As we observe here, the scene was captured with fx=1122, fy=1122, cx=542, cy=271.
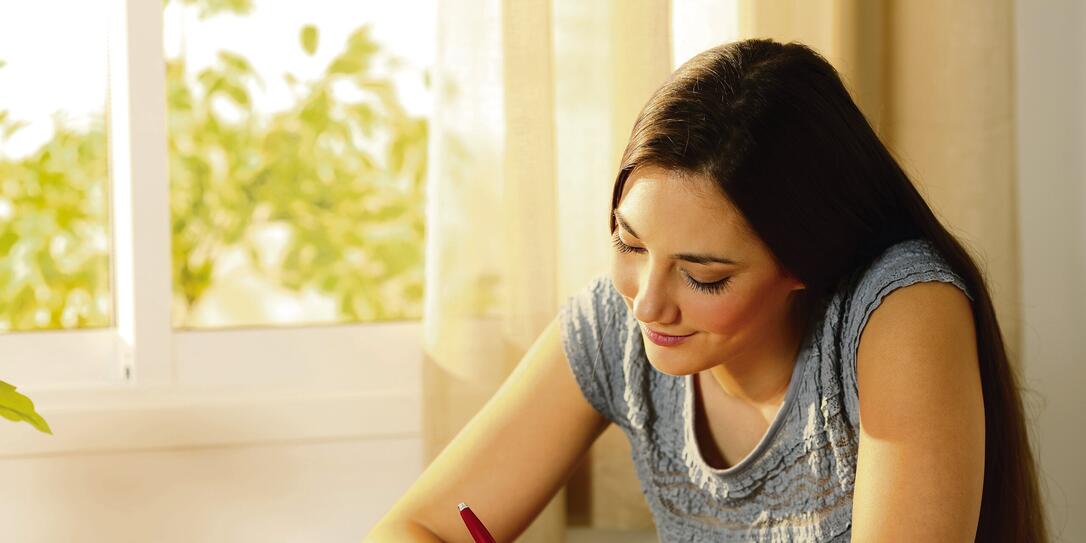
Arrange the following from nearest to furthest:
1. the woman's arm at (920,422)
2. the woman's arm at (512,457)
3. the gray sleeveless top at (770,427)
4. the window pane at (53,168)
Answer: the woman's arm at (920,422), the gray sleeveless top at (770,427), the woman's arm at (512,457), the window pane at (53,168)

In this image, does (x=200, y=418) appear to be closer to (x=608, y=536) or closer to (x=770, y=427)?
(x=608, y=536)

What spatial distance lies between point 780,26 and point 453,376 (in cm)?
64

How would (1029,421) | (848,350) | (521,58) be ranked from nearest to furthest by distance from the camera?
1. (848,350)
2. (521,58)
3. (1029,421)

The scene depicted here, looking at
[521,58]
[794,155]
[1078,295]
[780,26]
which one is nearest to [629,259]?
[794,155]

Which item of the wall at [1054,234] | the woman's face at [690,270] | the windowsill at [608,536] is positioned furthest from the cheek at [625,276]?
the wall at [1054,234]

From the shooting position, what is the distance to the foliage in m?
1.62

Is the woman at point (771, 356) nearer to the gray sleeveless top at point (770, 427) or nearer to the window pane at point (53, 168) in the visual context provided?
A: the gray sleeveless top at point (770, 427)

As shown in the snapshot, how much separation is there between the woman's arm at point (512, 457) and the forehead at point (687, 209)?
30 cm

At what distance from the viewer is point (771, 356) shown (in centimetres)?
118

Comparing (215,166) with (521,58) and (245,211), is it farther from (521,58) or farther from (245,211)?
(521,58)

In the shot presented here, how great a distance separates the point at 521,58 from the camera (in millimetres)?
1452

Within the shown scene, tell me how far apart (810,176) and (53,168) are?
112 cm

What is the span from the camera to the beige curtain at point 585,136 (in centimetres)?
146

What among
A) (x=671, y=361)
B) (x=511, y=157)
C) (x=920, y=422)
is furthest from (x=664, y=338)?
(x=511, y=157)
